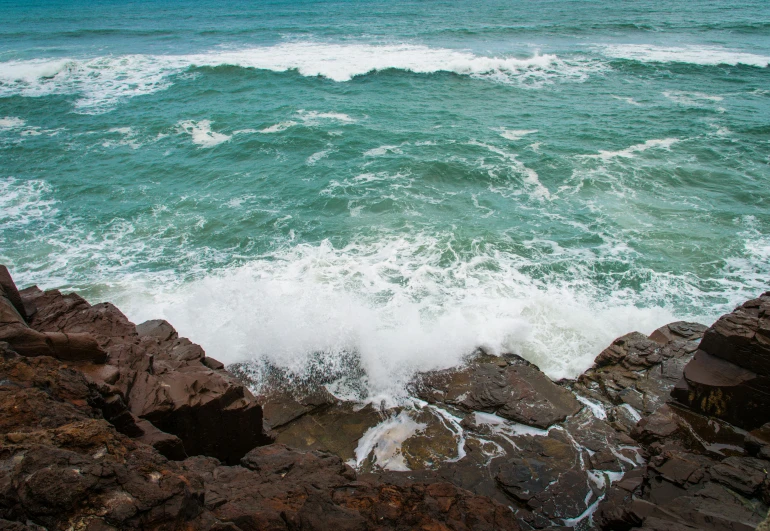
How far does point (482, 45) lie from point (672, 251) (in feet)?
113

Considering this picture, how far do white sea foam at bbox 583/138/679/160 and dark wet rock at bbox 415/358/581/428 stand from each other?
15539 mm

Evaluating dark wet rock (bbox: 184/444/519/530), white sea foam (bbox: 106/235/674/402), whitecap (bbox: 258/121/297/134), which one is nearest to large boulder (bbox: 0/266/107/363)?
dark wet rock (bbox: 184/444/519/530)

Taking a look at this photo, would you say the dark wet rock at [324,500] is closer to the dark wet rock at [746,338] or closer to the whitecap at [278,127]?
the dark wet rock at [746,338]

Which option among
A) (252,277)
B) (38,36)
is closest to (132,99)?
(252,277)

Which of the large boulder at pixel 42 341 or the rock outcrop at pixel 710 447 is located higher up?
the large boulder at pixel 42 341

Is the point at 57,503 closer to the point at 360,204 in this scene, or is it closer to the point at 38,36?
the point at 360,204

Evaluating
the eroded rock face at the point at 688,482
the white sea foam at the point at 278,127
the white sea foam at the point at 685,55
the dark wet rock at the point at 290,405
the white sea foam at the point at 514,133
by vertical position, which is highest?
the white sea foam at the point at 685,55

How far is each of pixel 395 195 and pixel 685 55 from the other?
107 feet

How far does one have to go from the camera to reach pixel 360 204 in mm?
21219

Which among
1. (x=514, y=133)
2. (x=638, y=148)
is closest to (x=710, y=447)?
(x=638, y=148)

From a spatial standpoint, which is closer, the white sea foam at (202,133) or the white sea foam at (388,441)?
the white sea foam at (388,441)

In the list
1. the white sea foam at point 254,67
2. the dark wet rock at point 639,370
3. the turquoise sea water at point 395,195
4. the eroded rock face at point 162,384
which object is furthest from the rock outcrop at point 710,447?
the white sea foam at point 254,67

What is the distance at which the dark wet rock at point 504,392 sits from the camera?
36.3 ft

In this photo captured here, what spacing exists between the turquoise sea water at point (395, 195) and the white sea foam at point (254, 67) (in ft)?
0.94
